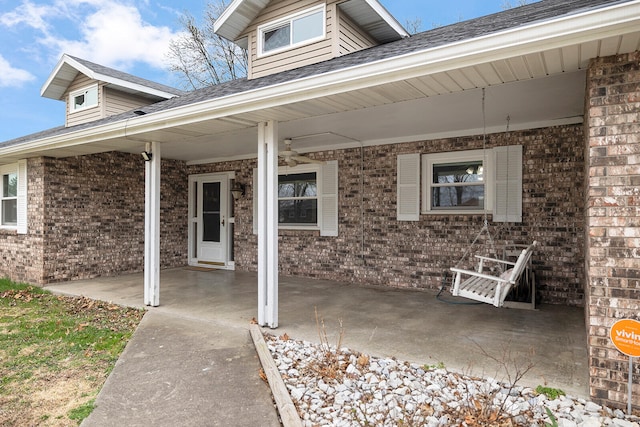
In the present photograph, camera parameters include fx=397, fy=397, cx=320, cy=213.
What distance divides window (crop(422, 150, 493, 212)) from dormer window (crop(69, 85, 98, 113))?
7255 millimetres

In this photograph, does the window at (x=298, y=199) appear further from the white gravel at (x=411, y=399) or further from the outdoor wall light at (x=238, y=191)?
the white gravel at (x=411, y=399)

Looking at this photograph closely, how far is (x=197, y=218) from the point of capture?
938 cm

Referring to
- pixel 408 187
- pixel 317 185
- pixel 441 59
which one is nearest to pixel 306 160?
pixel 317 185

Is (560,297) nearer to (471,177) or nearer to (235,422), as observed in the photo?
(471,177)

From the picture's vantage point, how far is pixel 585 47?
8.28 feet

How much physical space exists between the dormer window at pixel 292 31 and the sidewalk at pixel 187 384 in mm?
4511

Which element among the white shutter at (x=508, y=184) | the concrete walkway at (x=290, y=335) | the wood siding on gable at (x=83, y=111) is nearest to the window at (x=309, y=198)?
the concrete walkway at (x=290, y=335)

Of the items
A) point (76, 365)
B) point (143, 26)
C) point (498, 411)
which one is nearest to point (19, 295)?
point (76, 365)

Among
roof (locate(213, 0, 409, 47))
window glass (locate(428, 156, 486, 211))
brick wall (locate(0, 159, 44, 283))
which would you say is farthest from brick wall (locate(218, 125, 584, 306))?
brick wall (locate(0, 159, 44, 283))

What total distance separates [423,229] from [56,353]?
16.7 feet

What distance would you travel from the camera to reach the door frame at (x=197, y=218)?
29.1 feet

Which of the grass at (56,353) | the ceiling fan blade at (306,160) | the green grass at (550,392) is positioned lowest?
the grass at (56,353)

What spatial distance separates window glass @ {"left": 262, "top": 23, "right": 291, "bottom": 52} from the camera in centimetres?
650

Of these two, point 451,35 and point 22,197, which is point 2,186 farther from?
point 451,35
